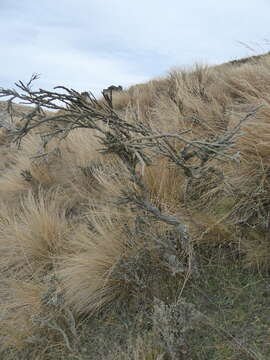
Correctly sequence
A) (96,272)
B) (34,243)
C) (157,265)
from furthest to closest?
(34,243) → (96,272) → (157,265)

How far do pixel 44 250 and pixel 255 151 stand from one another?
1624 mm

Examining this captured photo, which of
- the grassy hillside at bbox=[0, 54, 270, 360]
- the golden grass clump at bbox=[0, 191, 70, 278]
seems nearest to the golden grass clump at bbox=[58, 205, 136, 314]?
the grassy hillside at bbox=[0, 54, 270, 360]

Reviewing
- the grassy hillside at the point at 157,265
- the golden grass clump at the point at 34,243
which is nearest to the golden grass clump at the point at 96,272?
the grassy hillside at the point at 157,265

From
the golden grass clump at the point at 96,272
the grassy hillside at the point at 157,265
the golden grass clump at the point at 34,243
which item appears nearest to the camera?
the grassy hillside at the point at 157,265

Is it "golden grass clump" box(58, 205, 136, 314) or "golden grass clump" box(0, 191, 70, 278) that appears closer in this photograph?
"golden grass clump" box(58, 205, 136, 314)

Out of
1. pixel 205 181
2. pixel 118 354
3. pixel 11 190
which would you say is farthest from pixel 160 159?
pixel 11 190

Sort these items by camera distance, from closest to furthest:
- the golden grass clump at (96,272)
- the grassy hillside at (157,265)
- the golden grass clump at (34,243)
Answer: the grassy hillside at (157,265)
the golden grass clump at (96,272)
the golden grass clump at (34,243)

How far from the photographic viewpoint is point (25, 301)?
2141 mm

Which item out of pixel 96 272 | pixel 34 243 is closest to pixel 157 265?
pixel 96 272

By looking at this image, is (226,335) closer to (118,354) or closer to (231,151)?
(118,354)

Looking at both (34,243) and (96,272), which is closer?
(96,272)

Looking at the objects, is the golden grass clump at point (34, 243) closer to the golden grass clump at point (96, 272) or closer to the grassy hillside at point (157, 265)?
the grassy hillside at point (157, 265)

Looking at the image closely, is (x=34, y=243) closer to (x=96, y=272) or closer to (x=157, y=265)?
(x=96, y=272)

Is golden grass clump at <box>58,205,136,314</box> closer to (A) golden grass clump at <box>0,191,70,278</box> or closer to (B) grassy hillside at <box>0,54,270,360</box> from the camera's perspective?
(B) grassy hillside at <box>0,54,270,360</box>
